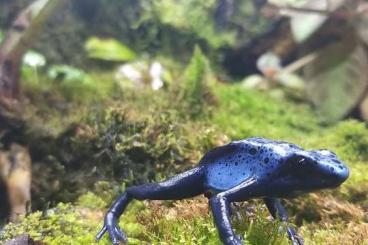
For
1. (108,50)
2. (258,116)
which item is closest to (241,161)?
(258,116)

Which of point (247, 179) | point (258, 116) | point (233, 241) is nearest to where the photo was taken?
point (233, 241)

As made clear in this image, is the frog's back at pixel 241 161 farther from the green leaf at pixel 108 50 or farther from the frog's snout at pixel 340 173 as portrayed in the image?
the green leaf at pixel 108 50

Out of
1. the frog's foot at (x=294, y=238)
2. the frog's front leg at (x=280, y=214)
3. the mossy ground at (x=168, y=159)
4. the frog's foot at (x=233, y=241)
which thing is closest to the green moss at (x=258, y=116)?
the mossy ground at (x=168, y=159)

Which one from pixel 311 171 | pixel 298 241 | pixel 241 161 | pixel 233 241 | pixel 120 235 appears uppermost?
pixel 311 171

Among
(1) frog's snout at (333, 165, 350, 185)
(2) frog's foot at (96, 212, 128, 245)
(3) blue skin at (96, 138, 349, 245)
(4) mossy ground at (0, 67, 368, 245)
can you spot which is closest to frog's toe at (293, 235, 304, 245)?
(3) blue skin at (96, 138, 349, 245)

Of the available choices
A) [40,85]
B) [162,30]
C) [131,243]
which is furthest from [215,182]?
[162,30]

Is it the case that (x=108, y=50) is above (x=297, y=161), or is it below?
below

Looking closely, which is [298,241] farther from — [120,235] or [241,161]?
[120,235]

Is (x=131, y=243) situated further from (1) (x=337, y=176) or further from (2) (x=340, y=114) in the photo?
(2) (x=340, y=114)
